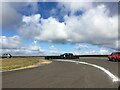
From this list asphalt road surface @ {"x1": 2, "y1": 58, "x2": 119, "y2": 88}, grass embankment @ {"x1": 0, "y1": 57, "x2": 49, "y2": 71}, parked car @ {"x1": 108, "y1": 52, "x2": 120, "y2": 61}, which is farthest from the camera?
parked car @ {"x1": 108, "y1": 52, "x2": 120, "y2": 61}

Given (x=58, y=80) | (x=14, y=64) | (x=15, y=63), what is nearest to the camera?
(x=58, y=80)

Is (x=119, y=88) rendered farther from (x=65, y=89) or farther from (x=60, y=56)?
(x=60, y=56)

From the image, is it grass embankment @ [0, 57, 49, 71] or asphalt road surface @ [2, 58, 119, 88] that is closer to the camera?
asphalt road surface @ [2, 58, 119, 88]

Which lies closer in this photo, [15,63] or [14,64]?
[14,64]

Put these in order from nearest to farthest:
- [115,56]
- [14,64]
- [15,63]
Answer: [14,64] → [15,63] → [115,56]

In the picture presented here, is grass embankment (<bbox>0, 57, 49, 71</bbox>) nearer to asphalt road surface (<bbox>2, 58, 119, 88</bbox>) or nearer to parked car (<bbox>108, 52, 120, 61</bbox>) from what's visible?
asphalt road surface (<bbox>2, 58, 119, 88</bbox>)

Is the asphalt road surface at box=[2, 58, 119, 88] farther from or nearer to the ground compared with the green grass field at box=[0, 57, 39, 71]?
farther from the ground

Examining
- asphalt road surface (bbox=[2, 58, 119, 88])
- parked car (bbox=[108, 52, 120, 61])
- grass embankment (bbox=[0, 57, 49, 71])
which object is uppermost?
parked car (bbox=[108, 52, 120, 61])

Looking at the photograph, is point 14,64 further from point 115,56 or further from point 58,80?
point 58,80

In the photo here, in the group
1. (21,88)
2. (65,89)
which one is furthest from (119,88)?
(21,88)

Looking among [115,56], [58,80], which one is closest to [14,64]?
[115,56]

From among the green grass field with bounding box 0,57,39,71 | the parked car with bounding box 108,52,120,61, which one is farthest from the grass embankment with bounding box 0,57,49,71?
the parked car with bounding box 108,52,120,61

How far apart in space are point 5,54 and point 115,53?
60752 millimetres

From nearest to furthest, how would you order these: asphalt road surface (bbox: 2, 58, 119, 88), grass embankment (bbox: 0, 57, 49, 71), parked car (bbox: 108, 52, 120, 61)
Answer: asphalt road surface (bbox: 2, 58, 119, 88)
grass embankment (bbox: 0, 57, 49, 71)
parked car (bbox: 108, 52, 120, 61)
